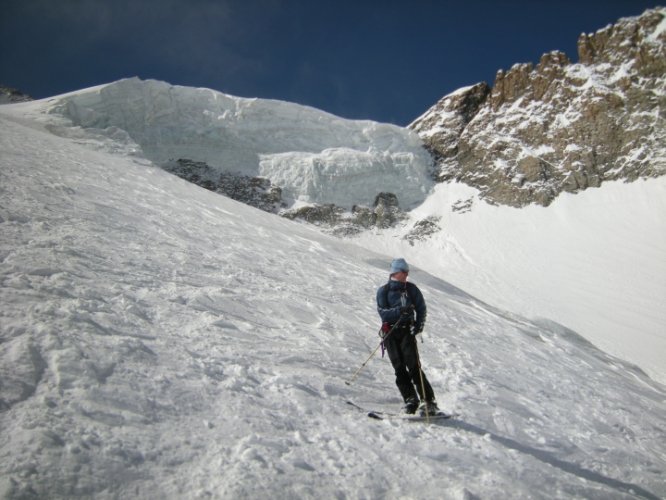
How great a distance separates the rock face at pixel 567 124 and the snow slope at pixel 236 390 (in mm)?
57523

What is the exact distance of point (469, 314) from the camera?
1237cm

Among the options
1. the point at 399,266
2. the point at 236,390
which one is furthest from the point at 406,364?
the point at 236,390

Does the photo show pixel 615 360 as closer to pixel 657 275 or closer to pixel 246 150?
pixel 657 275

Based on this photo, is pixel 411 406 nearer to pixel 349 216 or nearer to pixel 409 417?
pixel 409 417

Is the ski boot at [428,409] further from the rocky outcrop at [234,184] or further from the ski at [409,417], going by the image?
the rocky outcrop at [234,184]

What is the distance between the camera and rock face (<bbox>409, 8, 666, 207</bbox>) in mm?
58844

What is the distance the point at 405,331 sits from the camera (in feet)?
17.0

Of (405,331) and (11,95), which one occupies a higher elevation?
(11,95)

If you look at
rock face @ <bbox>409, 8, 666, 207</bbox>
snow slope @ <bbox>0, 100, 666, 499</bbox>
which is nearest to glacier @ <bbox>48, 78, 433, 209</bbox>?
rock face @ <bbox>409, 8, 666, 207</bbox>

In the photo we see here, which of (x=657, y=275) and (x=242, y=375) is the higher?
(x=657, y=275)

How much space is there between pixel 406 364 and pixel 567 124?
7259cm

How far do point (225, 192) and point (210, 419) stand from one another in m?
55.6

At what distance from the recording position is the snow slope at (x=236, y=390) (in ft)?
10.4

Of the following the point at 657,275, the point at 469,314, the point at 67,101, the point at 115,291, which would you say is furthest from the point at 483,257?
the point at 67,101
